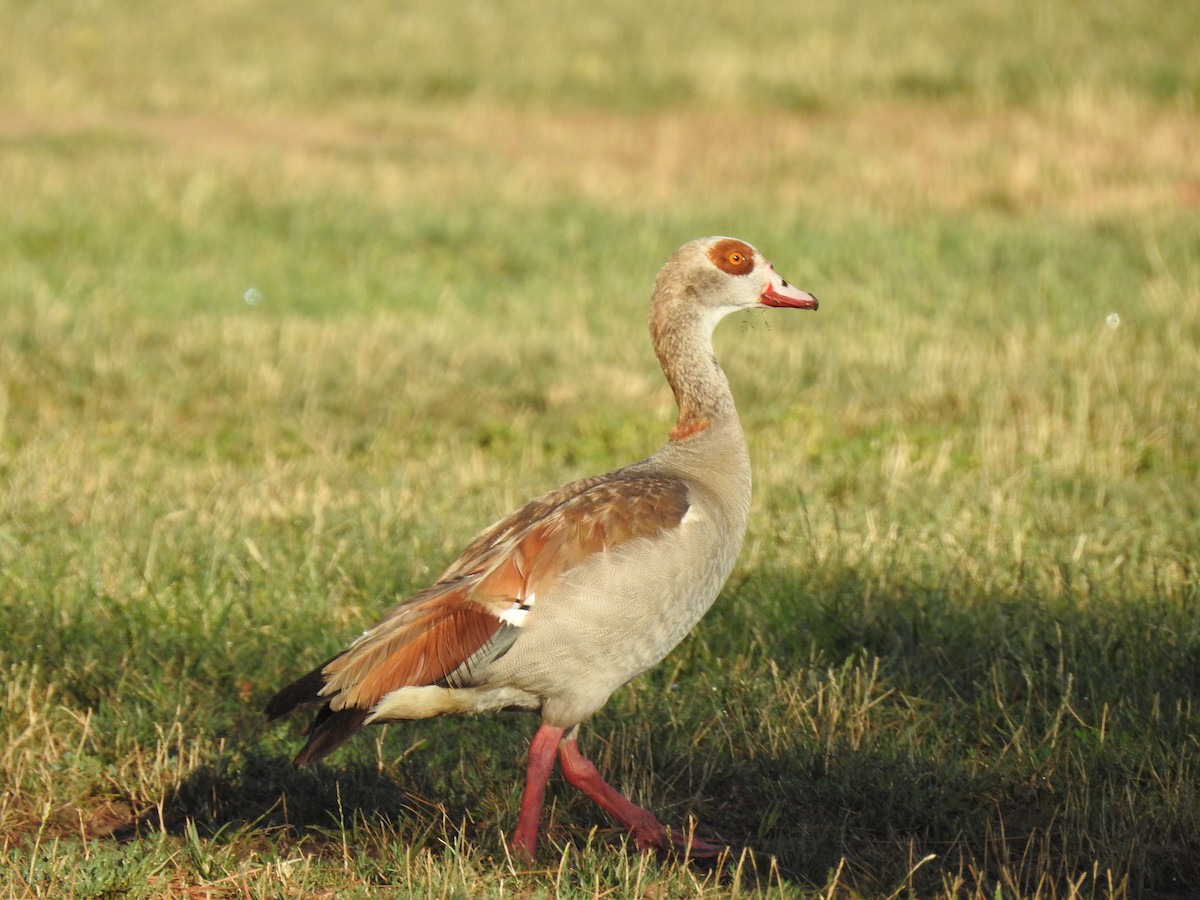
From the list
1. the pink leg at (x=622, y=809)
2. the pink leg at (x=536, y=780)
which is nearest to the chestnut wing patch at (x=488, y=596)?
the pink leg at (x=536, y=780)

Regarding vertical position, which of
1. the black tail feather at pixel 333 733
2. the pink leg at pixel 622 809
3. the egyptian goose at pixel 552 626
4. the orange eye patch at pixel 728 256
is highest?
the orange eye patch at pixel 728 256

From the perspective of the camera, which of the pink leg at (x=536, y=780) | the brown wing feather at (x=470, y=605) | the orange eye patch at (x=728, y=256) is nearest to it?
the brown wing feather at (x=470, y=605)

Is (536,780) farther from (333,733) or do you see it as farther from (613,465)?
(613,465)

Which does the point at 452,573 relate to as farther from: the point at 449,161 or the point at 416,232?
the point at 449,161

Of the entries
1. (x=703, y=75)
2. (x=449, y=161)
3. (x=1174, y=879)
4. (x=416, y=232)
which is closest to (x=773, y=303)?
(x=1174, y=879)

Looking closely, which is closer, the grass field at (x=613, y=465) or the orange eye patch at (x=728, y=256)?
the grass field at (x=613, y=465)

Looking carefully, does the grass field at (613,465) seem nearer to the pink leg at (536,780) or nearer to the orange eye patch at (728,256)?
the pink leg at (536,780)

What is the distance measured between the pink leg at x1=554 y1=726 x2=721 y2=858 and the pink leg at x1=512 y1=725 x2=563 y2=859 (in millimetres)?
123

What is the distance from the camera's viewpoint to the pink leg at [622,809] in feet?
13.7

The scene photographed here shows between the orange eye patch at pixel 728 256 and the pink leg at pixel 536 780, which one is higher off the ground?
the orange eye patch at pixel 728 256

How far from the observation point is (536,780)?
4168mm

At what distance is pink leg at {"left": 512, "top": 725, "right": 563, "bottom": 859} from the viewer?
4145mm

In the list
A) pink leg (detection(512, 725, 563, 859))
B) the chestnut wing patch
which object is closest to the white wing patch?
the chestnut wing patch

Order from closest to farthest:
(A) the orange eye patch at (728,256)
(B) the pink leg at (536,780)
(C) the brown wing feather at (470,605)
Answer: (C) the brown wing feather at (470,605) → (B) the pink leg at (536,780) → (A) the orange eye patch at (728,256)
